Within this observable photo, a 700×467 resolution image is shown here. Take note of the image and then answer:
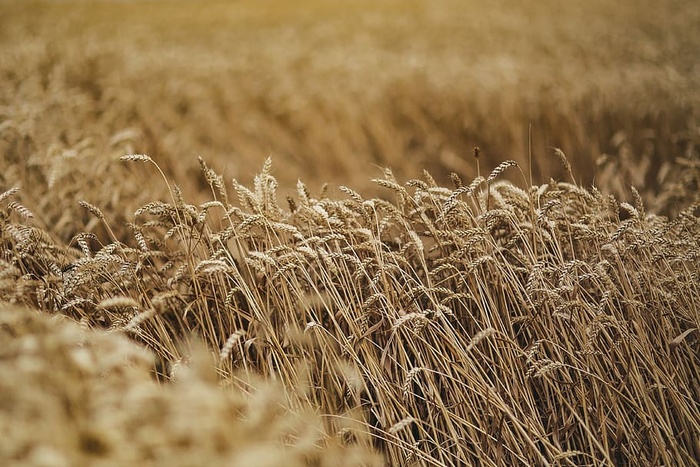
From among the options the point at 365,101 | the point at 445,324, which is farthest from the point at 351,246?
the point at 365,101

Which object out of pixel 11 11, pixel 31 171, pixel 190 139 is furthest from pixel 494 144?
pixel 11 11

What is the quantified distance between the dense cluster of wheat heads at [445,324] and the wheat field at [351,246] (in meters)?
0.02

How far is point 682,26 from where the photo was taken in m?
7.91

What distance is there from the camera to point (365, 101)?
5.85 metres

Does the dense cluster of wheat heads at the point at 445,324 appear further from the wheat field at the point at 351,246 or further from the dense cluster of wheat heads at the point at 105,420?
the dense cluster of wheat heads at the point at 105,420

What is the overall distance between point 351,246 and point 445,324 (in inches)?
15.4

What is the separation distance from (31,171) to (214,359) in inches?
76.2

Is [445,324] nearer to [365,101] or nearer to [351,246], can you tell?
[351,246]

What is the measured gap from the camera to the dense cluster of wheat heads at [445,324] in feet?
5.28

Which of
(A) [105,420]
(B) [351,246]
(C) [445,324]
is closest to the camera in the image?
(A) [105,420]

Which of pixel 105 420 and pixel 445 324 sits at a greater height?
pixel 105 420

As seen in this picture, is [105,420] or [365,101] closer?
[105,420]

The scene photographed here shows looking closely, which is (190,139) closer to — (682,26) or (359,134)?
(359,134)

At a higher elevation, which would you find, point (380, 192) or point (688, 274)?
point (688, 274)
